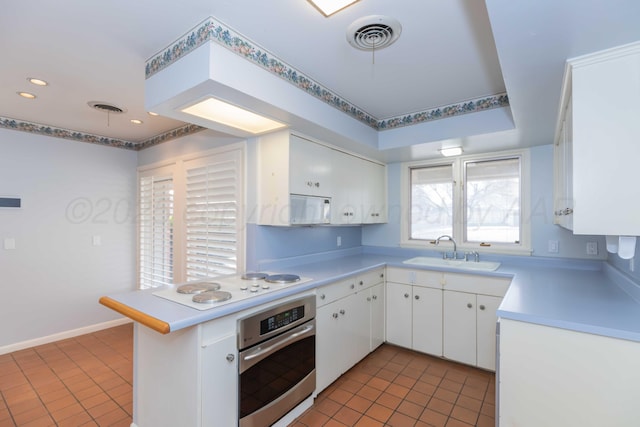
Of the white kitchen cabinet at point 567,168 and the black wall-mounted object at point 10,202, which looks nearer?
the white kitchen cabinet at point 567,168

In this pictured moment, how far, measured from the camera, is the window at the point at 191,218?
8.98ft

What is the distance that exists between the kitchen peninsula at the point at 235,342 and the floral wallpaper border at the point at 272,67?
137cm

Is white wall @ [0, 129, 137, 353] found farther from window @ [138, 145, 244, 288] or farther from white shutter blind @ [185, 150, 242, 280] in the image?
white shutter blind @ [185, 150, 242, 280]

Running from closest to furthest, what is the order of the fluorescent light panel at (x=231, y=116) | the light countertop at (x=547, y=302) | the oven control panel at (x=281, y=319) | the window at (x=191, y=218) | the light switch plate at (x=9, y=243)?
1. the light countertop at (x=547, y=302)
2. the oven control panel at (x=281, y=319)
3. the fluorescent light panel at (x=231, y=116)
4. the window at (x=191, y=218)
5. the light switch plate at (x=9, y=243)

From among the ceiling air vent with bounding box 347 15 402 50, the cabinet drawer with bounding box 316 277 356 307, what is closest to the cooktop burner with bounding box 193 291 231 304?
the cabinet drawer with bounding box 316 277 356 307

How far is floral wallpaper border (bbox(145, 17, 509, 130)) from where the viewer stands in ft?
5.15

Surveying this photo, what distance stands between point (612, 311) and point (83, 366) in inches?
154

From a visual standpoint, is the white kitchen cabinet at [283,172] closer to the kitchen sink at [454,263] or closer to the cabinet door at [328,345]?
the cabinet door at [328,345]

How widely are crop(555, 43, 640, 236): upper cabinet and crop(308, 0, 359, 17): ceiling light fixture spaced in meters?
1.05

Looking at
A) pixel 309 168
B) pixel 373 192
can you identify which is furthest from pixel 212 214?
pixel 373 192

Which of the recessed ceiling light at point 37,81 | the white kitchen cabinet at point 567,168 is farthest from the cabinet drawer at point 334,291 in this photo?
the recessed ceiling light at point 37,81

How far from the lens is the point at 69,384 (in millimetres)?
2486

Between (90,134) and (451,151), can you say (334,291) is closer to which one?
(451,151)

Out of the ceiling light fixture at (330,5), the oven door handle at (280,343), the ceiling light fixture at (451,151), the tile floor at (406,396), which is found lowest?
the tile floor at (406,396)
